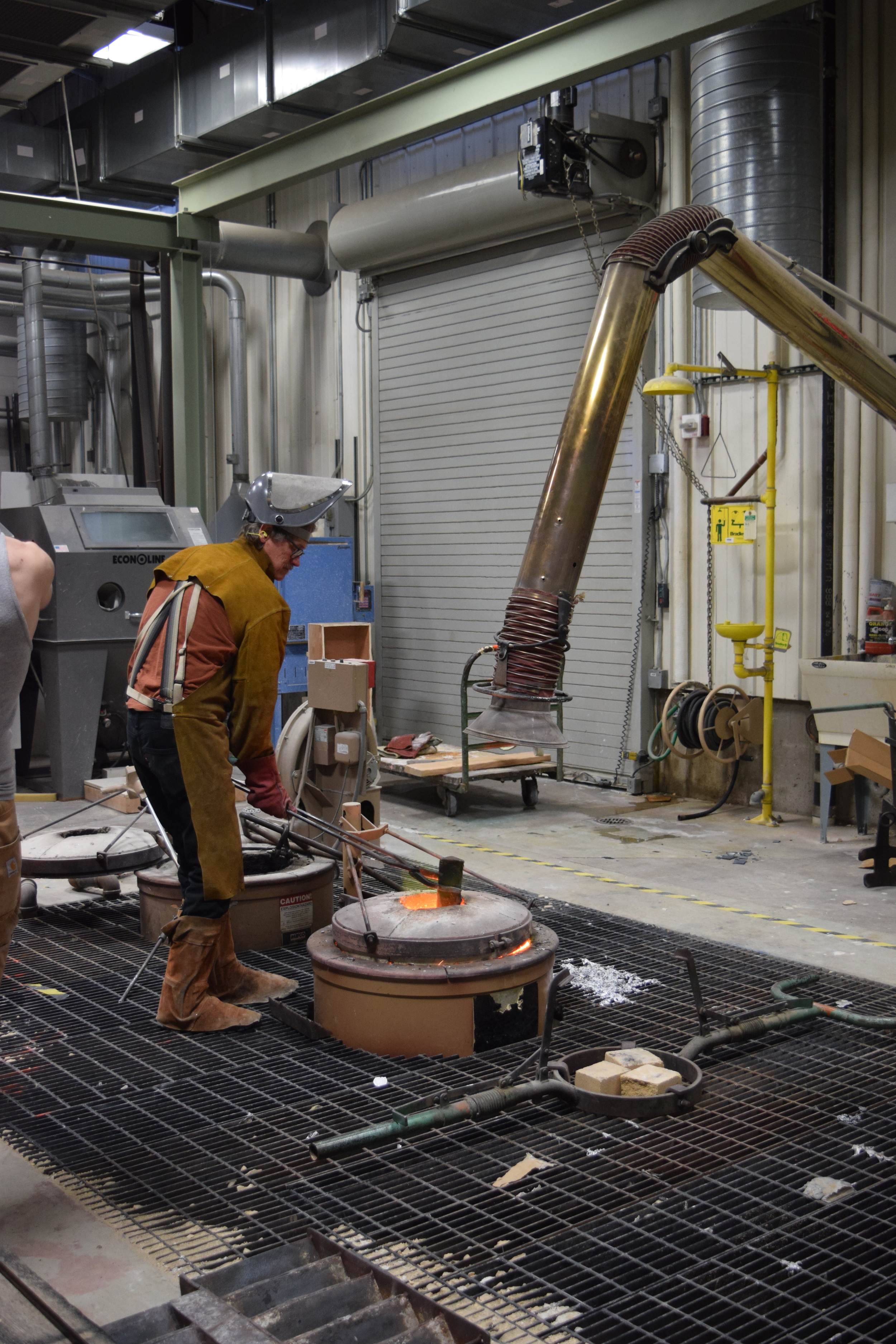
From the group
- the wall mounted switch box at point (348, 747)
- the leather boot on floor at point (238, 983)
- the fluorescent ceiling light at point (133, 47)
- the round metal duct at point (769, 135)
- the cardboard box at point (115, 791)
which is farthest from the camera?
the fluorescent ceiling light at point (133, 47)

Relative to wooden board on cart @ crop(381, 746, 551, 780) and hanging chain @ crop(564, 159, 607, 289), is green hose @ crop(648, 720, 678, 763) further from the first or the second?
hanging chain @ crop(564, 159, 607, 289)

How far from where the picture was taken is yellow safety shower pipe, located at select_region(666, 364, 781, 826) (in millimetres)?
7965

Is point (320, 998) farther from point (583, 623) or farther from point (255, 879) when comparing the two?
point (583, 623)

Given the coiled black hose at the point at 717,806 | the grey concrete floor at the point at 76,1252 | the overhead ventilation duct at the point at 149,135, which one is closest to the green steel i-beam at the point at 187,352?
the overhead ventilation duct at the point at 149,135

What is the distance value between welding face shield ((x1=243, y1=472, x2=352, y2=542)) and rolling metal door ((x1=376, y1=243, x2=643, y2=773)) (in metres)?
4.92

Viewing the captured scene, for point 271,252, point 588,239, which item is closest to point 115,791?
point 588,239

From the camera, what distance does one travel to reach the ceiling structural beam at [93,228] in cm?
876

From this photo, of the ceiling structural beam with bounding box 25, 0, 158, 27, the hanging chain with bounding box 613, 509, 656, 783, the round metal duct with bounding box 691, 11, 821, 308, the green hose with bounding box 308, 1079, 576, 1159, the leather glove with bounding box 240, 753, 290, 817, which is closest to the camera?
the green hose with bounding box 308, 1079, 576, 1159

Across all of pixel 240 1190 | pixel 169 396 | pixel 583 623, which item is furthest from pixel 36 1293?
pixel 169 396

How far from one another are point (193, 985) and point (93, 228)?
21.4ft

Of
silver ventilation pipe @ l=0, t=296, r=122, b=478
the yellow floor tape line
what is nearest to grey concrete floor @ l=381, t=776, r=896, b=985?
the yellow floor tape line

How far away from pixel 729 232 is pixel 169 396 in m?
6.28

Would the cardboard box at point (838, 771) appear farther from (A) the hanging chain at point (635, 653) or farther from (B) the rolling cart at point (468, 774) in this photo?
(A) the hanging chain at point (635, 653)

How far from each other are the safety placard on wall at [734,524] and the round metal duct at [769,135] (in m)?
1.41
